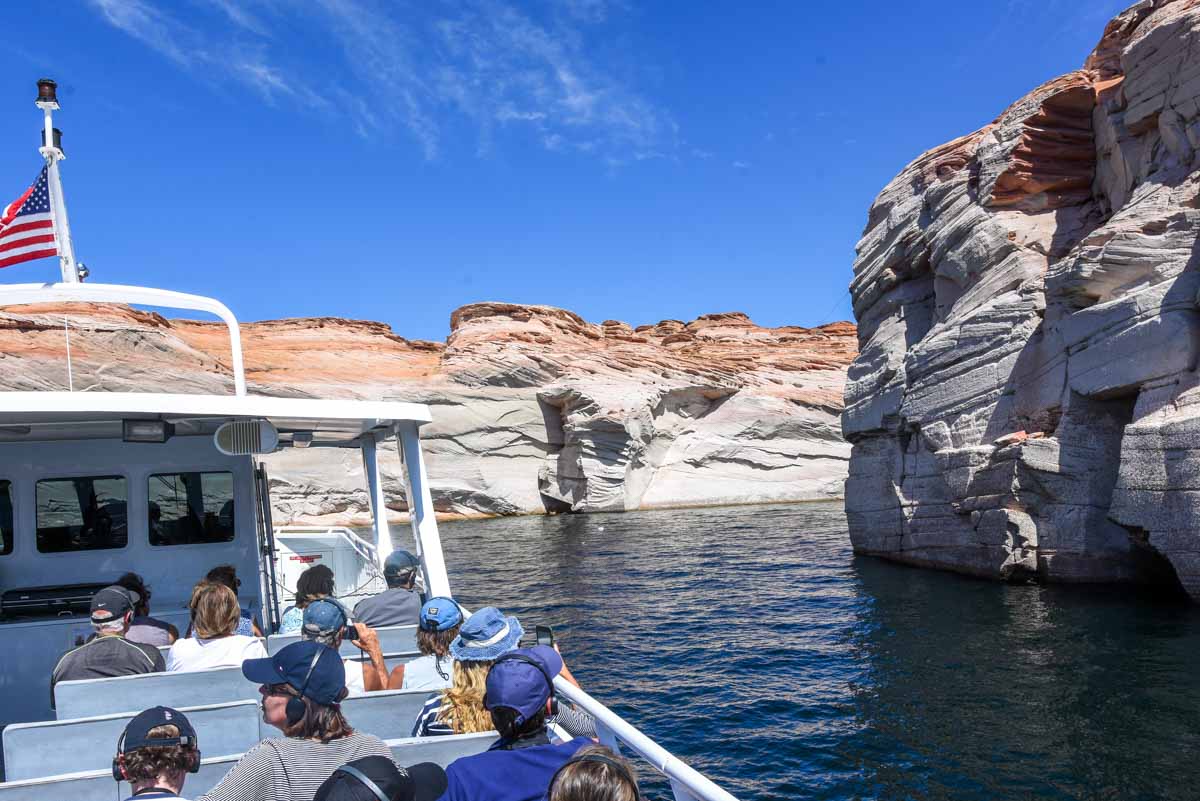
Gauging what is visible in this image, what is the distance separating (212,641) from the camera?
4.48 meters

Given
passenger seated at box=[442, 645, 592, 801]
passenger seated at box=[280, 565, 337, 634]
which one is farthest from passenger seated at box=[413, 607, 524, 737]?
passenger seated at box=[280, 565, 337, 634]

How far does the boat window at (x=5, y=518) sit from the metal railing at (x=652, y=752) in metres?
5.45

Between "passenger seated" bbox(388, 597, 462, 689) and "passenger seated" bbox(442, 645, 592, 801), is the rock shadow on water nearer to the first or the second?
"passenger seated" bbox(388, 597, 462, 689)

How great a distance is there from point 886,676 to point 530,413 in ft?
110

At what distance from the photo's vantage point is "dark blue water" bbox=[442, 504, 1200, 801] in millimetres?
7531

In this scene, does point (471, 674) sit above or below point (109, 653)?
below

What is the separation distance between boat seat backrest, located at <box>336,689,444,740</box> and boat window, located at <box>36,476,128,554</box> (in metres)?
4.40

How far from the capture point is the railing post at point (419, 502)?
7.07m

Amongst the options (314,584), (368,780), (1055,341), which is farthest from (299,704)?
(1055,341)

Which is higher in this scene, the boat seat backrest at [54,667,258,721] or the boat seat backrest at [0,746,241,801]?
the boat seat backrest at [54,667,258,721]

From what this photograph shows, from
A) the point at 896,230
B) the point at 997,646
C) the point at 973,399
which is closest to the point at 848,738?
the point at 997,646

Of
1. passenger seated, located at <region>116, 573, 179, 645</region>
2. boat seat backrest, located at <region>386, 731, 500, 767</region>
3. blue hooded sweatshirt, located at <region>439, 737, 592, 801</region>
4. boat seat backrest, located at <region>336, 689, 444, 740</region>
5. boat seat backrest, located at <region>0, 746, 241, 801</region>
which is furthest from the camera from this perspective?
passenger seated, located at <region>116, 573, 179, 645</region>

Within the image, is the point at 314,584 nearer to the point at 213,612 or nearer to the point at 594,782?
the point at 213,612

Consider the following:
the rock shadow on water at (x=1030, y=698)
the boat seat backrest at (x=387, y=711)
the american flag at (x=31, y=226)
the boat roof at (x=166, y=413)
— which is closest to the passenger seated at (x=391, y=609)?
the boat roof at (x=166, y=413)
